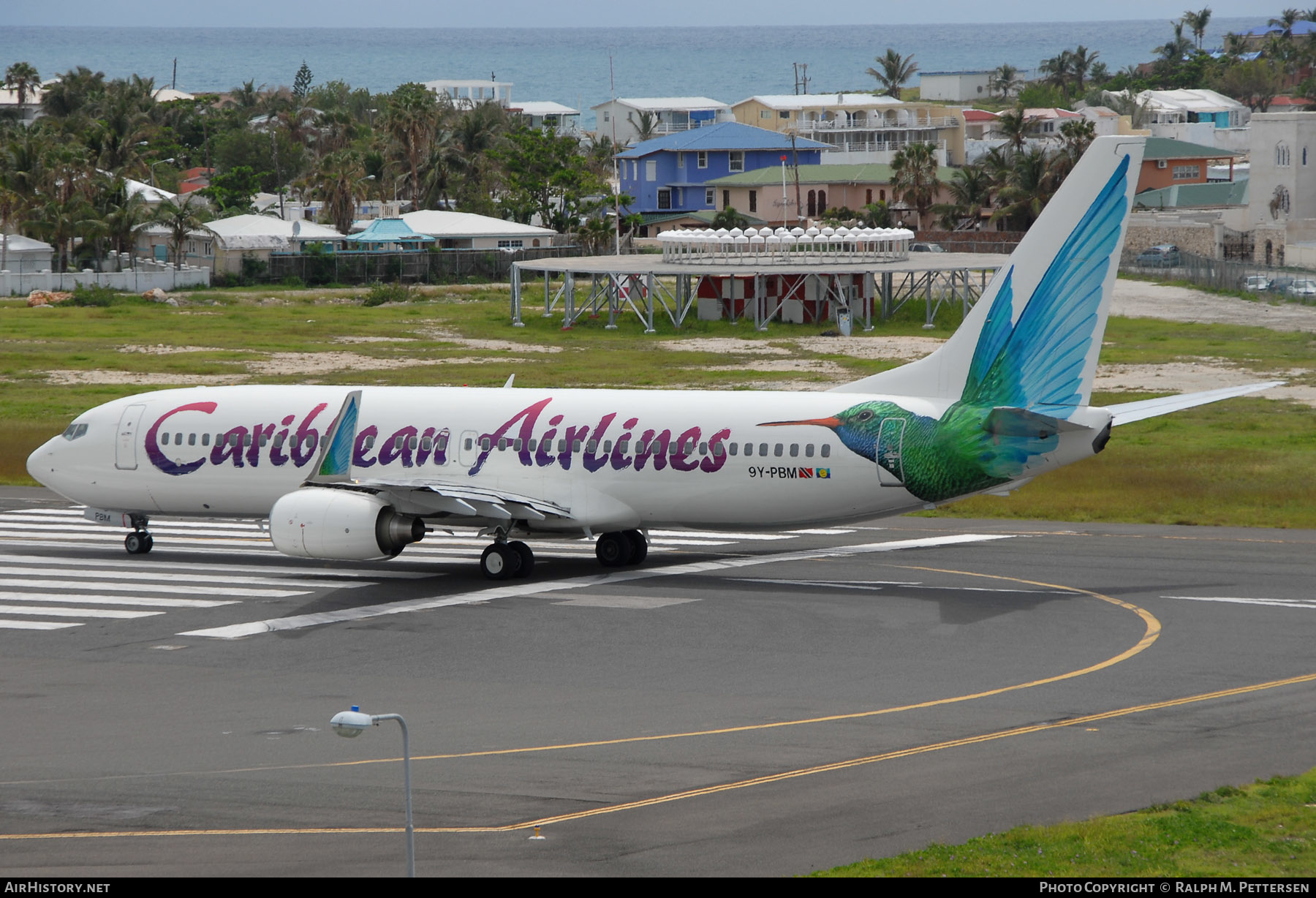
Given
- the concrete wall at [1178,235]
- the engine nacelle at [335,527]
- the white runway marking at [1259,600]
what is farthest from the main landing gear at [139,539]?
the concrete wall at [1178,235]

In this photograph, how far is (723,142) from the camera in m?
158

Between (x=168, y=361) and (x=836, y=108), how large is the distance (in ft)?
429

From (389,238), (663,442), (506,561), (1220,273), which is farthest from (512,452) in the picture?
(389,238)

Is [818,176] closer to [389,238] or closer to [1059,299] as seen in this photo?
[389,238]

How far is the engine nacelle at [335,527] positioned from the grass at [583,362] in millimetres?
17882

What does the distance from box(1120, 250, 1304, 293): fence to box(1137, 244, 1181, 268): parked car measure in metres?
1.95

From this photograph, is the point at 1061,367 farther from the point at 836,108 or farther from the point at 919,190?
the point at 836,108

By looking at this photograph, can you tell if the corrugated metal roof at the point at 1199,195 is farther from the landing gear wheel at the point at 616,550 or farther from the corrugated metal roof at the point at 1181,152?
the landing gear wheel at the point at 616,550

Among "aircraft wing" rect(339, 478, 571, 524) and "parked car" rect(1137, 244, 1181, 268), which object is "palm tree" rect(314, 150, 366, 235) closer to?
"parked car" rect(1137, 244, 1181, 268)

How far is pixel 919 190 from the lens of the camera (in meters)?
147

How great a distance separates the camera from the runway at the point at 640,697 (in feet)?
59.7

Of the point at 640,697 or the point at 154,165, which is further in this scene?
the point at 154,165

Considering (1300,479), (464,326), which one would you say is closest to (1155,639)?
(1300,479)

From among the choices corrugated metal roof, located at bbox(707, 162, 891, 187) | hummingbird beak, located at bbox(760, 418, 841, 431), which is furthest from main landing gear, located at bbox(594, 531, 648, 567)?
corrugated metal roof, located at bbox(707, 162, 891, 187)
